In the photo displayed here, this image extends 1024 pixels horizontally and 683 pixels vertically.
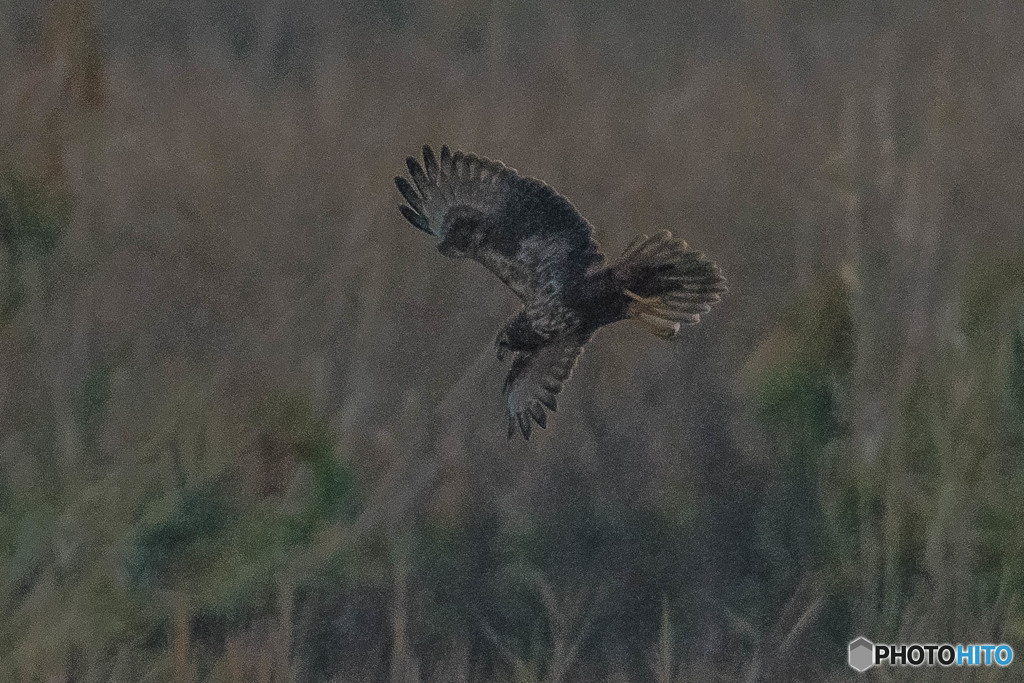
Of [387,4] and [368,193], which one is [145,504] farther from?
[387,4]

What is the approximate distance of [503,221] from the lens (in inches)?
48.8

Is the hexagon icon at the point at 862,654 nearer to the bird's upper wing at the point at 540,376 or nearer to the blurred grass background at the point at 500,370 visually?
the blurred grass background at the point at 500,370

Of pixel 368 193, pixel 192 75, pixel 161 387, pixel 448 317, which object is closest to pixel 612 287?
pixel 448 317

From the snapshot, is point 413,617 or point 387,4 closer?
point 413,617

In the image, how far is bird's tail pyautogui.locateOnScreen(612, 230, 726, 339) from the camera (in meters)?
A: 1.24

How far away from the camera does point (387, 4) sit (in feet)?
5.31

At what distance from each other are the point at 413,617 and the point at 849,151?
73cm

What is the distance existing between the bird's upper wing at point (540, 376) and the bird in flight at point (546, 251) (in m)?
0.04

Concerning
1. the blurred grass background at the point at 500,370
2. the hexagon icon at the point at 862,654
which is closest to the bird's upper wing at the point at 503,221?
the blurred grass background at the point at 500,370

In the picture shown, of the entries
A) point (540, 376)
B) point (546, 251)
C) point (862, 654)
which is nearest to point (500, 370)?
point (540, 376)

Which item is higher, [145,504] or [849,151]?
[849,151]

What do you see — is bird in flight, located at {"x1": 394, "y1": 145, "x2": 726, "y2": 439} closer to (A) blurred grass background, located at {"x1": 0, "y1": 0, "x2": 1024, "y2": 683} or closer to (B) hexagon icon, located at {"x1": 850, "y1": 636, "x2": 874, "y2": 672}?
(A) blurred grass background, located at {"x1": 0, "y1": 0, "x2": 1024, "y2": 683}

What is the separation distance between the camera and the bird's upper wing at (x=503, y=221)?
48.3 inches

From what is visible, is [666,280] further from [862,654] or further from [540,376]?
[862,654]
